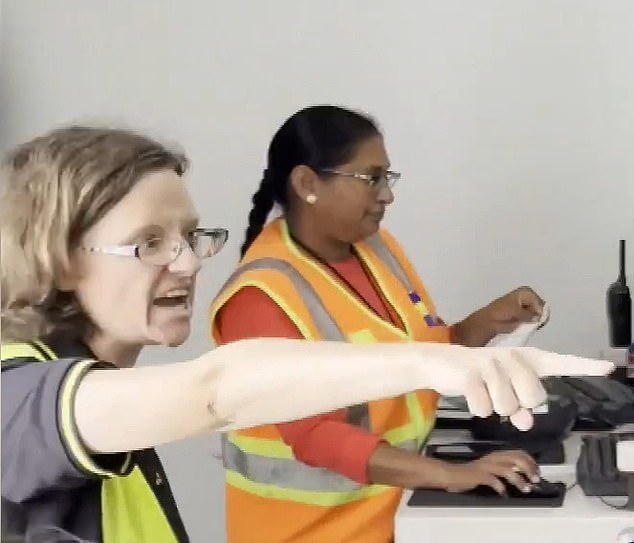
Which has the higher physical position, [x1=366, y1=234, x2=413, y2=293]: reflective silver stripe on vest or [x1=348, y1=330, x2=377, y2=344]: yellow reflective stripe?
[x1=366, y1=234, x2=413, y2=293]: reflective silver stripe on vest

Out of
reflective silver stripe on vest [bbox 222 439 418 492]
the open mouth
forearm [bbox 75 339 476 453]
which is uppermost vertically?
forearm [bbox 75 339 476 453]

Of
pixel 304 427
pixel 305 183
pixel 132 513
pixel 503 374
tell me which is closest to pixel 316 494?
pixel 304 427

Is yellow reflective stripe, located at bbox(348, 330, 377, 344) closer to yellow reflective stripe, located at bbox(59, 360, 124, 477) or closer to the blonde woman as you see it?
the blonde woman

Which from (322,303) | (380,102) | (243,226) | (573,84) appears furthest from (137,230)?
(573,84)

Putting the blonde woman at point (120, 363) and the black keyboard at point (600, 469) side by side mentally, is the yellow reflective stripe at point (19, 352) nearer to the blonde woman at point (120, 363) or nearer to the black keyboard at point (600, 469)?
the blonde woman at point (120, 363)

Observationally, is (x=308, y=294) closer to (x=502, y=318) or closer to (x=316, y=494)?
(x=316, y=494)

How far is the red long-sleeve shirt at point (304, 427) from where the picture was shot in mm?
1198

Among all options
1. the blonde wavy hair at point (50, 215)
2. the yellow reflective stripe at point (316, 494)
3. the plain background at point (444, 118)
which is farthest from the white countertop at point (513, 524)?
the plain background at point (444, 118)

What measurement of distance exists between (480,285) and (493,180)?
190 millimetres

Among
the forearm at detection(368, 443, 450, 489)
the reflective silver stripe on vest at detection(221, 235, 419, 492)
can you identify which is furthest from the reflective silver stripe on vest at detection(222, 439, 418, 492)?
the forearm at detection(368, 443, 450, 489)

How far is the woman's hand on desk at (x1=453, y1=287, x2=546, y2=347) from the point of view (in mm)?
1600

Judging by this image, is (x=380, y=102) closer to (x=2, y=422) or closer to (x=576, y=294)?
(x=576, y=294)

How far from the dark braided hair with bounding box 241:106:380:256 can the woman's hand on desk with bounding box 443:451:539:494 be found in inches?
16.2

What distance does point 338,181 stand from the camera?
4.50 feet
